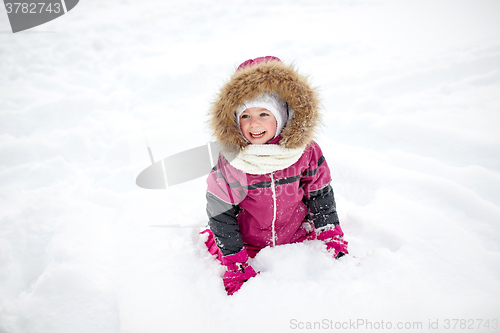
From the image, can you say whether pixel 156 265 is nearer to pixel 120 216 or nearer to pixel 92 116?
pixel 120 216

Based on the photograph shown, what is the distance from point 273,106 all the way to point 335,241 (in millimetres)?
667

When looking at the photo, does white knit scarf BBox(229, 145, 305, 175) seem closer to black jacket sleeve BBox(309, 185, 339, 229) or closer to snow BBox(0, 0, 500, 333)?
black jacket sleeve BBox(309, 185, 339, 229)

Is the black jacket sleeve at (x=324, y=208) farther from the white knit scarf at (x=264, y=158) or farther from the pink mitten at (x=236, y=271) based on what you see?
the pink mitten at (x=236, y=271)

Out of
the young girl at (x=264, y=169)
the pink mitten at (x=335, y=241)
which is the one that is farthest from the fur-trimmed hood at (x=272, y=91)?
the pink mitten at (x=335, y=241)

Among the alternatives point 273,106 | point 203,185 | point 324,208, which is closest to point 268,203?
point 324,208

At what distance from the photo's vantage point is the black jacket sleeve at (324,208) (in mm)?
1242

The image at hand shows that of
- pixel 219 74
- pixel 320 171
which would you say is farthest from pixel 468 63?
pixel 320 171

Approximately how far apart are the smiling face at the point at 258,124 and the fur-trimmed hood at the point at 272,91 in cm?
4

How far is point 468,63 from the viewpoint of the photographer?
332cm

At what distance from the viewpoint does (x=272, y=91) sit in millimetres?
1037

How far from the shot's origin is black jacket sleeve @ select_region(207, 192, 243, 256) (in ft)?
3.71

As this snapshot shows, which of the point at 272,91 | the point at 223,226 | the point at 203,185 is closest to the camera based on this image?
the point at 272,91

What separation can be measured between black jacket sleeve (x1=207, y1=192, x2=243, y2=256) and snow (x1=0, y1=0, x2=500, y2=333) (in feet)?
0.42

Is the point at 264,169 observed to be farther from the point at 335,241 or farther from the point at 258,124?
the point at 335,241
